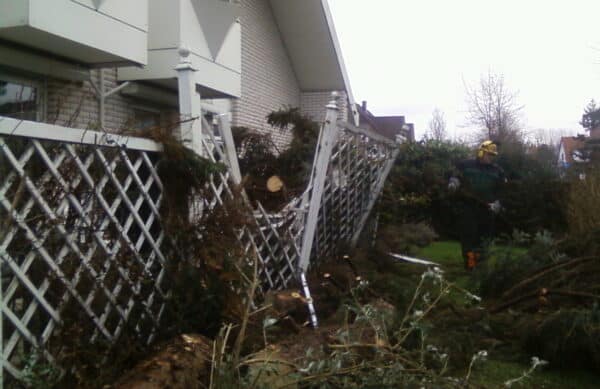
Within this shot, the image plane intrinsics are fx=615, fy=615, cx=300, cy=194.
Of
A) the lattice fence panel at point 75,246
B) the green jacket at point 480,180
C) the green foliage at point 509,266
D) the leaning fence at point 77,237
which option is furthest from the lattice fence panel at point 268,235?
the green jacket at point 480,180

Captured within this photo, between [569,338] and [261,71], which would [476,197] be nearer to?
[569,338]

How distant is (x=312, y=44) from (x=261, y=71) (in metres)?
1.58

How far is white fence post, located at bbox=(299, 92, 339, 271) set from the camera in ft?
21.7

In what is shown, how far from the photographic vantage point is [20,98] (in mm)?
6297

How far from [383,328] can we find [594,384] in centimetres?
198

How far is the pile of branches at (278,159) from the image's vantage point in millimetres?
6977

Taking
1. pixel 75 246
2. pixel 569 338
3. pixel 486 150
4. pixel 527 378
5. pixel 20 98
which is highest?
pixel 20 98

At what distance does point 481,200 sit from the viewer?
9.46 m

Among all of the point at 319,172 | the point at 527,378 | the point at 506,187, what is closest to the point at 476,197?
the point at 319,172

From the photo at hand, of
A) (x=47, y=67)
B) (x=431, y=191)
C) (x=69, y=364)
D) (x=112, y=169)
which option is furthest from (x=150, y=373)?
(x=431, y=191)

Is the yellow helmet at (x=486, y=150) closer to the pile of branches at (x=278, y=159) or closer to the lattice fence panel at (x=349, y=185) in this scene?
the lattice fence panel at (x=349, y=185)

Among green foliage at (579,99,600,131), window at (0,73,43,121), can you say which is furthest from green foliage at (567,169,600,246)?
green foliage at (579,99,600,131)

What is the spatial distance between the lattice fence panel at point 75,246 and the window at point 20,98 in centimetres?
255

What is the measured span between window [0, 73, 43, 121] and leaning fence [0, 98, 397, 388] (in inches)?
92.1
